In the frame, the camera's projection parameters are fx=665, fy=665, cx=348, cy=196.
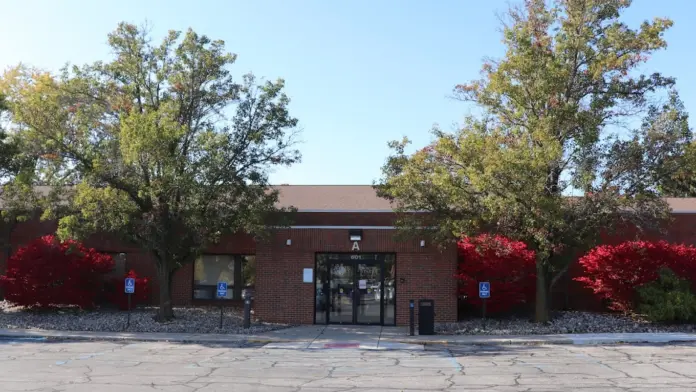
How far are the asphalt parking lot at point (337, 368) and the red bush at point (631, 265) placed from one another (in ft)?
15.2

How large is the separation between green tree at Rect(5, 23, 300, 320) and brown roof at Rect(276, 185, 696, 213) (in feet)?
17.5

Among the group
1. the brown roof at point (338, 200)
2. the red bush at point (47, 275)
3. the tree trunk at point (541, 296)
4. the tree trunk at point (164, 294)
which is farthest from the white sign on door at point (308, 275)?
the red bush at point (47, 275)

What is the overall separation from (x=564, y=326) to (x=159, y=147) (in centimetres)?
1301

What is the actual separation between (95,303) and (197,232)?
7644mm

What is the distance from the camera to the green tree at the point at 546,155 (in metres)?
18.3

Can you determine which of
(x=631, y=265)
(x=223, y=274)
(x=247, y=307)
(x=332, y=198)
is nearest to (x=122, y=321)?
(x=247, y=307)

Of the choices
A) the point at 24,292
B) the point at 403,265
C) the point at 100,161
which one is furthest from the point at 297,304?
the point at 24,292

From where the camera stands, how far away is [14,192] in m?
21.4

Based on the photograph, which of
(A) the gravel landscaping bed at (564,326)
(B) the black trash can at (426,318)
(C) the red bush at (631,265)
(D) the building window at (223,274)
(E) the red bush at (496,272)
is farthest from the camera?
(D) the building window at (223,274)

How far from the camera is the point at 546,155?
17.8m

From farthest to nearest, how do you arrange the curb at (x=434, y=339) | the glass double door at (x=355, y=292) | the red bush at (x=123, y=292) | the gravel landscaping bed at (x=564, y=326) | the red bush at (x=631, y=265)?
the red bush at (x=123, y=292) → the glass double door at (x=355, y=292) → the red bush at (x=631, y=265) → the gravel landscaping bed at (x=564, y=326) → the curb at (x=434, y=339)

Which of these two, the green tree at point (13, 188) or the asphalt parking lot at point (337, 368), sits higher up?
the green tree at point (13, 188)

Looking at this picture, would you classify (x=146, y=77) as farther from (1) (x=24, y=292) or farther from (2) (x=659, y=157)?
(2) (x=659, y=157)

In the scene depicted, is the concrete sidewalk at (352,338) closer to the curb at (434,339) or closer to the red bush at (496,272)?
the curb at (434,339)
